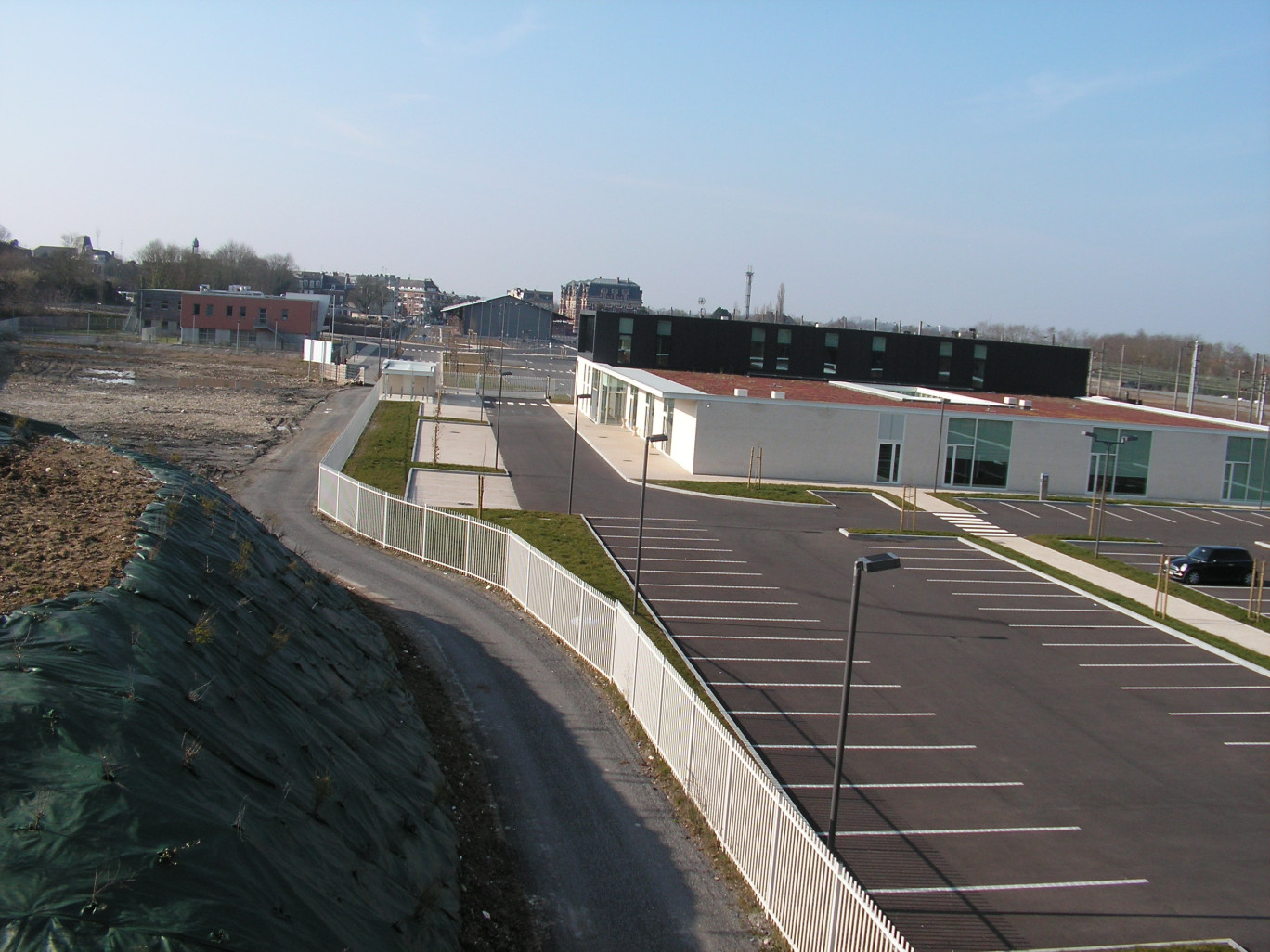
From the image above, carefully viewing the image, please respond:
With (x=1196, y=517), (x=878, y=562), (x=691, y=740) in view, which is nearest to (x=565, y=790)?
(x=691, y=740)

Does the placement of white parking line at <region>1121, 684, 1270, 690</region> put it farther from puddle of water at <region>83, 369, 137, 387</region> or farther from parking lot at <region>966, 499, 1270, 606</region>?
puddle of water at <region>83, 369, 137, 387</region>

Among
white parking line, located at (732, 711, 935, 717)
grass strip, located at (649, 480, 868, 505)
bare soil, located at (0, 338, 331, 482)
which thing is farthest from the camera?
bare soil, located at (0, 338, 331, 482)

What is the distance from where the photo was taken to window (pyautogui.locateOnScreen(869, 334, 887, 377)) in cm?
5775

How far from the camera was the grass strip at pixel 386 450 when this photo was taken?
32719 mm

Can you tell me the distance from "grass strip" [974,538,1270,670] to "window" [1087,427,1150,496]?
1321 centimetres

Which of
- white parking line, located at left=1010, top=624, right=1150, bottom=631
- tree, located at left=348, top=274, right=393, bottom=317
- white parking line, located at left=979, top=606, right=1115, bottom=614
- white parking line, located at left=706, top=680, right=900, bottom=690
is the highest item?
tree, located at left=348, top=274, right=393, bottom=317

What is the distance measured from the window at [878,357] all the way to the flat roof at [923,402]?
334 cm

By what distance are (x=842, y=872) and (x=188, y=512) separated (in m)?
9.03

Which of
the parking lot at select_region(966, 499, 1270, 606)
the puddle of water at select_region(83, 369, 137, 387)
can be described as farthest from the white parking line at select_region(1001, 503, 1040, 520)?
the puddle of water at select_region(83, 369, 137, 387)

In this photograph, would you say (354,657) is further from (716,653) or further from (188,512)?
(716,653)

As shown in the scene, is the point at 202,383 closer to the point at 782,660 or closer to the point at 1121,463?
the point at 1121,463

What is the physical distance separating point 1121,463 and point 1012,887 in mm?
33564

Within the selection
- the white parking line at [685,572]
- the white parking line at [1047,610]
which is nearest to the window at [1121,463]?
the white parking line at [1047,610]

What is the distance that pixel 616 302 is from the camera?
158 metres
